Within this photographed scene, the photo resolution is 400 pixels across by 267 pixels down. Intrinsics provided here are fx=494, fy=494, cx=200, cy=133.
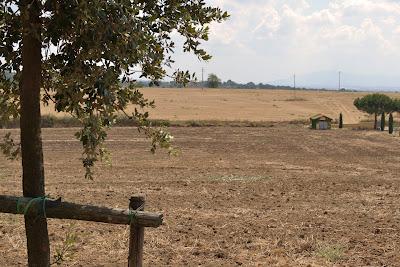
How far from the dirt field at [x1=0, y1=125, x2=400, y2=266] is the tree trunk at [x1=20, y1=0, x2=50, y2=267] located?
2.96m

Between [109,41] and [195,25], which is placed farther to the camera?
[195,25]

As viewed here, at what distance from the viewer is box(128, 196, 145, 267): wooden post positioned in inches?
203

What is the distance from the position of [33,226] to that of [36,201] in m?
0.32

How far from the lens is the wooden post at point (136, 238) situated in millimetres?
5160

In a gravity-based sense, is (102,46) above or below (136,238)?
above

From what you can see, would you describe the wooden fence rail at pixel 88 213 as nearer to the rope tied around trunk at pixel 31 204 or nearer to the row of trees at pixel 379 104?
the rope tied around trunk at pixel 31 204

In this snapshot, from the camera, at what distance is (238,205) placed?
13.6 m

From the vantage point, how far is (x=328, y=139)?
40.1 meters

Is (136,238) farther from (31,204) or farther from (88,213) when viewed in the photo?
(31,204)

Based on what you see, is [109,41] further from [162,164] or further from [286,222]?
[162,164]

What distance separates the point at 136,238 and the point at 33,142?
4.74 feet

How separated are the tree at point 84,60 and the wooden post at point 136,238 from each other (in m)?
0.74

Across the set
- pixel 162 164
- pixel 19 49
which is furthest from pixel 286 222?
pixel 162 164

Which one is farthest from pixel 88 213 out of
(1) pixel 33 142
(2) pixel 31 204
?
(1) pixel 33 142
